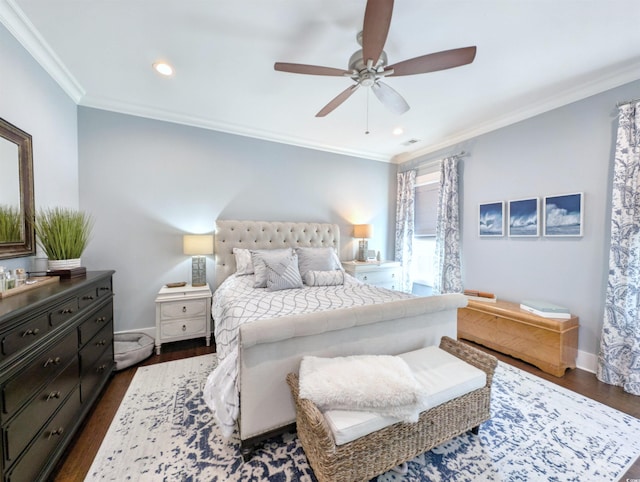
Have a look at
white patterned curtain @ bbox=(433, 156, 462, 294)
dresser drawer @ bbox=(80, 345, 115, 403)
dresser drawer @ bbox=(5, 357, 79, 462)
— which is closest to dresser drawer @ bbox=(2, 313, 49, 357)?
dresser drawer @ bbox=(5, 357, 79, 462)

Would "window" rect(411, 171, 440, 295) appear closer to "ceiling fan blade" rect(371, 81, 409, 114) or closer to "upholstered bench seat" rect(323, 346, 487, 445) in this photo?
"ceiling fan blade" rect(371, 81, 409, 114)

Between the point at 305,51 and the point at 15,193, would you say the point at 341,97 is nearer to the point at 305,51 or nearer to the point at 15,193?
the point at 305,51

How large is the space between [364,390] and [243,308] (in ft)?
3.49

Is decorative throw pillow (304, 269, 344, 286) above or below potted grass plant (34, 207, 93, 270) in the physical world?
below

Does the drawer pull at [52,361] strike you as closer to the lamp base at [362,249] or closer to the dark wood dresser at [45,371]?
the dark wood dresser at [45,371]

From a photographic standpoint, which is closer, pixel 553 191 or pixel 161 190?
pixel 553 191

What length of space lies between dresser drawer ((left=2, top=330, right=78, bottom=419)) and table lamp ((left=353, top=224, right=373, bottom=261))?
11.3 ft

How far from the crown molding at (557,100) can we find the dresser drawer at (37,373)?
452cm

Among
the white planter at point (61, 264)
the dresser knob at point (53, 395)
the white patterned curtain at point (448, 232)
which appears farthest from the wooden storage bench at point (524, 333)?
the white planter at point (61, 264)

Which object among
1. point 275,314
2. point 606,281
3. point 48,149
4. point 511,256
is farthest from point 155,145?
point 606,281

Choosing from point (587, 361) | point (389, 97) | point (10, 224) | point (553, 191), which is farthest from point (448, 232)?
point (10, 224)

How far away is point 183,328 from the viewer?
9.02 ft

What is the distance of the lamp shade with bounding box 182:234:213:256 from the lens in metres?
2.88

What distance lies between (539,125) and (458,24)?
1.84 metres
